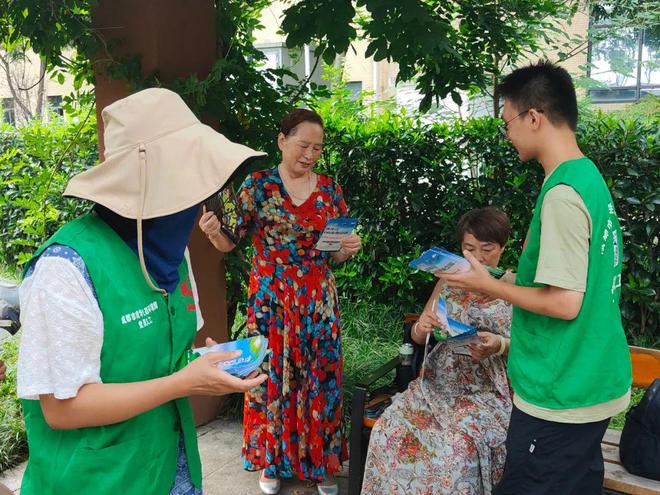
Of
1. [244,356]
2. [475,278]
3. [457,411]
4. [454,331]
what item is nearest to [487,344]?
[454,331]

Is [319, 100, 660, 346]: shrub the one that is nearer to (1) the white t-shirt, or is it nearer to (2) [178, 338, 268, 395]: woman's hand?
(2) [178, 338, 268, 395]: woman's hand

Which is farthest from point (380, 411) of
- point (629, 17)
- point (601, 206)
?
point (629, 17)

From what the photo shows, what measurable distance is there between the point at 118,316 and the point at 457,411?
2.05 metres

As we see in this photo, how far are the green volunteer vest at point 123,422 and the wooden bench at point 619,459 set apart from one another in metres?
1.93

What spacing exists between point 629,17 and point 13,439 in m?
8.77

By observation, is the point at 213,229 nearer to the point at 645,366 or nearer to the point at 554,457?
the point at 554,457

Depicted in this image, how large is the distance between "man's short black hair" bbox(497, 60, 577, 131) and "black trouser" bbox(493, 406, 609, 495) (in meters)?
0.99

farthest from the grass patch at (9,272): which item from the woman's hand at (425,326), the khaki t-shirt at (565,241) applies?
the khaki t-shirt at (565,241)

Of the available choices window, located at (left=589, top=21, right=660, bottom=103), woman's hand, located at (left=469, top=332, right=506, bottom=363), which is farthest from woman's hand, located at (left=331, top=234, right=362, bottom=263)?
window, located at (left=589, top=21, right=660, bottom=103)

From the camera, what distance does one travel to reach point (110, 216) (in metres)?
1.47

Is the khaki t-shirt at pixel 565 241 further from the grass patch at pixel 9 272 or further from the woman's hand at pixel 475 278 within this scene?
the grass patch at pixel 9 272

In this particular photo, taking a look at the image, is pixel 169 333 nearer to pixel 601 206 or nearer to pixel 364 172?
pixel 601 206

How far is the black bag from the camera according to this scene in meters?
2.46

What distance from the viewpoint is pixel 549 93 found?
2.08 metres
